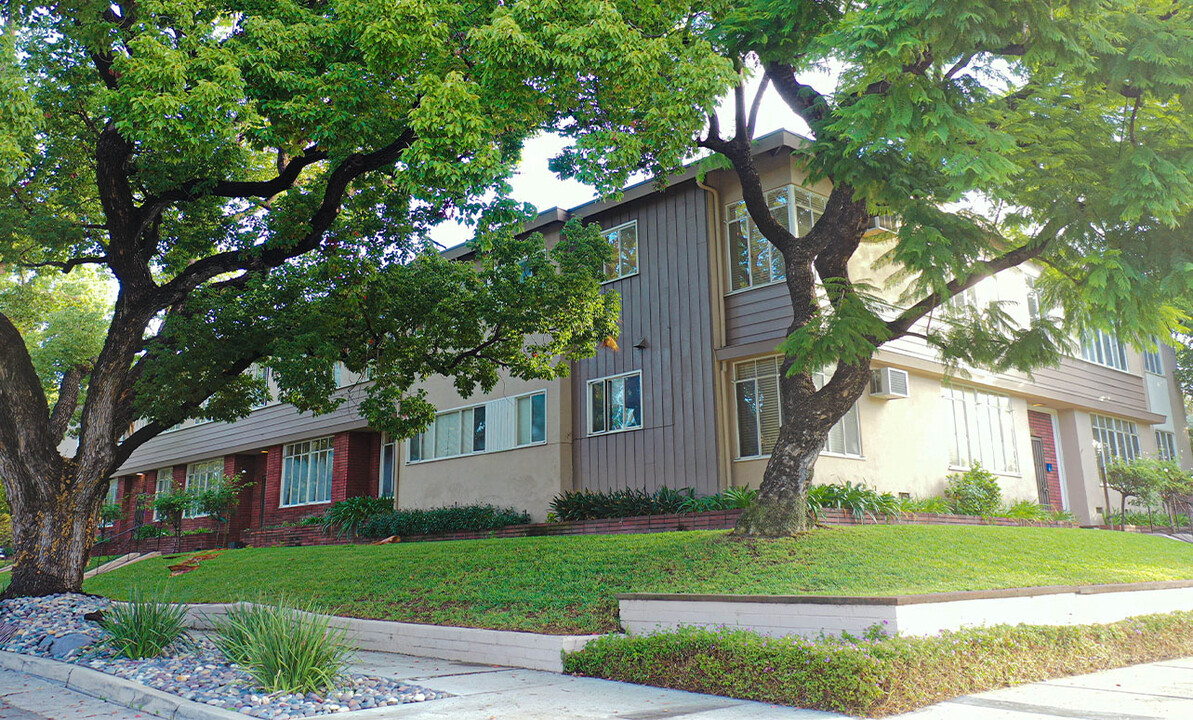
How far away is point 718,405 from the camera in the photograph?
1650cm

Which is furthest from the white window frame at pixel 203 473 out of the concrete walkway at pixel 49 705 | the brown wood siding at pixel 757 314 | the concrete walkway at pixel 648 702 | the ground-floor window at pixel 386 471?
the concrete walkway at pixel 648 702

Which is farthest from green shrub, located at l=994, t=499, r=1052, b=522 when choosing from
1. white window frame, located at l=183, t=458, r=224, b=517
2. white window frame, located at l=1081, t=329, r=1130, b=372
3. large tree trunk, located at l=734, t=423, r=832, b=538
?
white window frame, located at l=183, t=458, r=224, b=517

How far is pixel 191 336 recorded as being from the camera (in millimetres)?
13453

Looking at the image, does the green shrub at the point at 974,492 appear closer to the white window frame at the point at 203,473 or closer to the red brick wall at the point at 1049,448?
the red brick wall at the point at 1049,448

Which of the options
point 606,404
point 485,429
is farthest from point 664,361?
point 485,429

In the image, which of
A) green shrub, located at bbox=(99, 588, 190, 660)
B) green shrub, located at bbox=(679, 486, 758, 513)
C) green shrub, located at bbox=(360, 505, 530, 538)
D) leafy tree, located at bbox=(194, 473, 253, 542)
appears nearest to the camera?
green shrub, located at bbox=(99, 588, 190, 660)

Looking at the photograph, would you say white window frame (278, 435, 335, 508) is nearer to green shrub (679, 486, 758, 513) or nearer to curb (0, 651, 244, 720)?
green shrub (679, 486, 758, 513)

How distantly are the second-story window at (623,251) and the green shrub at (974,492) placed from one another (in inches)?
307

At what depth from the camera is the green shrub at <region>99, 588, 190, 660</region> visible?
28.7 feet

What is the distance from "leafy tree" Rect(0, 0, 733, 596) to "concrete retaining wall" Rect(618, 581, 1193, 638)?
4831 mm

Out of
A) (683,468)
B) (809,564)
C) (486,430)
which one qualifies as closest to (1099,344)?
(683,468)

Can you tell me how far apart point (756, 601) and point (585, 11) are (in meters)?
6.11

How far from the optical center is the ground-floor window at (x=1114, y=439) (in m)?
23.9

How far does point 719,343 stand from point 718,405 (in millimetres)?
1197
